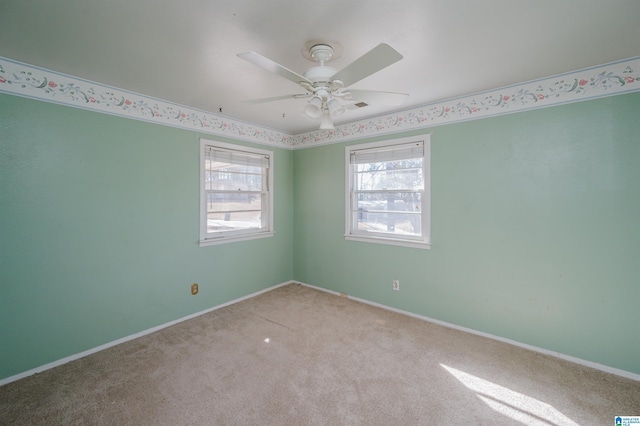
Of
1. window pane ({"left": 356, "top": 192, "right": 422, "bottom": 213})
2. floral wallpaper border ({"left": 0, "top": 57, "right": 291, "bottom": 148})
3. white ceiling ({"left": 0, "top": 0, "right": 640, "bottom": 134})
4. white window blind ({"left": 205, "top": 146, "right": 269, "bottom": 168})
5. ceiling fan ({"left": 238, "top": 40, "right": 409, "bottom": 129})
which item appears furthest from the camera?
white window blind ({"left": 205, "top": 146, "right": 269, "bottom": 168})

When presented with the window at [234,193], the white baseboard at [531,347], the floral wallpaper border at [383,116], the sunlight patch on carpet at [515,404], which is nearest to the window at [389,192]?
the floral wallpaper border at [383,116]

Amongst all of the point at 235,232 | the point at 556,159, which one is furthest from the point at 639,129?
the point at 235,232

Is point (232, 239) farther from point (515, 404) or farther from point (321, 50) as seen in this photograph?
point (515, 404)

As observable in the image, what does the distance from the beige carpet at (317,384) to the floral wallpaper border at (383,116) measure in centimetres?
223

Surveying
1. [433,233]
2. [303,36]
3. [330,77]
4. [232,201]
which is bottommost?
[433,233]

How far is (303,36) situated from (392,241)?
7.99ft

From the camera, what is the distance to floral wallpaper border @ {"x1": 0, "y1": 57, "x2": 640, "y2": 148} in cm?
212

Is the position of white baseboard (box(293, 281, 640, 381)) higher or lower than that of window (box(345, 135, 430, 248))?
lower

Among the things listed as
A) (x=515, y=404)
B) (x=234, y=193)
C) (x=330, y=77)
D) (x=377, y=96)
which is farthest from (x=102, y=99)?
(x=515, y=404)

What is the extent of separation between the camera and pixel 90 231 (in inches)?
97.0

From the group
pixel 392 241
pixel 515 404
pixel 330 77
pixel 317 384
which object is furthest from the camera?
pixel 392 241

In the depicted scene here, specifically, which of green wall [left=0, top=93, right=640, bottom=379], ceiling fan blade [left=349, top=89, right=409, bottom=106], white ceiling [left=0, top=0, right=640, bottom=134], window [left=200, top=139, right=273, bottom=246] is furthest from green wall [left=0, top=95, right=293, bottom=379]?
ceiling fan blade [left=349, top=89, right=409, bottom=106]

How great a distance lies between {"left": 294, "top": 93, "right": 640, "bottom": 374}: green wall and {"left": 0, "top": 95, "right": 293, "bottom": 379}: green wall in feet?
8.37

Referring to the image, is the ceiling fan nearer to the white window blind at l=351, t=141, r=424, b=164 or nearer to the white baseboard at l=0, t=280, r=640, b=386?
the white window blind at l=351, t=141, r=424, b=164
